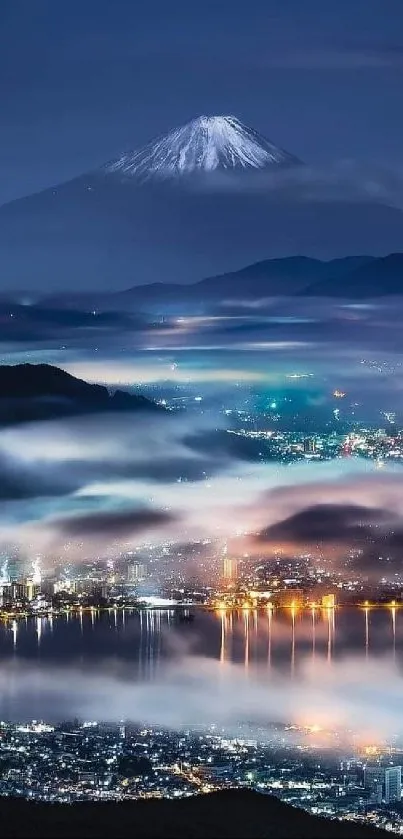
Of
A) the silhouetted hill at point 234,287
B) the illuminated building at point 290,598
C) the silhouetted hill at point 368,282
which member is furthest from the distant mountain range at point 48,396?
the silhouetted hill at point 368,282

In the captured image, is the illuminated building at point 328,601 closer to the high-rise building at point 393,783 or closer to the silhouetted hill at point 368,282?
the high-rise building at point 393,783

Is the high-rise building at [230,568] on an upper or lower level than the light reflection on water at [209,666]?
upper

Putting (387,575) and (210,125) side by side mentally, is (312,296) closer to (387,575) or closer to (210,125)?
(210,125)

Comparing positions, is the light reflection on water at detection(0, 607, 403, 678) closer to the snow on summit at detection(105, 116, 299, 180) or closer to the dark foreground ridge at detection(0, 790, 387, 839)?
the dark foreground ridge at detection(0, 790, 387, 839)

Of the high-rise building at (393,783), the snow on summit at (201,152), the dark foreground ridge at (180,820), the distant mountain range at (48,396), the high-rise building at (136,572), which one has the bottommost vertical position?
the high-rise building at (393,783)

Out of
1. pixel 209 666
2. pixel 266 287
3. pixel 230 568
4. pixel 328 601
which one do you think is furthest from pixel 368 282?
pixel 209 666

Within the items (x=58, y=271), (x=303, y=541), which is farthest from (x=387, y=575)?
(x=58, y=271)
